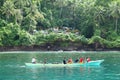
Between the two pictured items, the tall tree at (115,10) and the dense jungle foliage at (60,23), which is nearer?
the dense jungle foliage at (60,23)

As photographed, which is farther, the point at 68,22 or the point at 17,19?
the point at 68,22

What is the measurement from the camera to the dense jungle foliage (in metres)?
115

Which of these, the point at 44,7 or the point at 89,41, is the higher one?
the point at 44,7

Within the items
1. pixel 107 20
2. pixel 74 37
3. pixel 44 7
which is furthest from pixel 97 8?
pixel 44 7

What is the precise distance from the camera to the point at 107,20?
4929 inches

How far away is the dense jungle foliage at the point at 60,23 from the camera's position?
379ft

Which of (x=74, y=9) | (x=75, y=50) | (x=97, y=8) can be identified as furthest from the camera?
(x=74, y=9)

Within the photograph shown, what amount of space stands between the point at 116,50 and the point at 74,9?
26305 mm

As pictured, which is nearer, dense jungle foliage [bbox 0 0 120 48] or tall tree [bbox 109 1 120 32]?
dense jungle foliage [bbox 0 0 120 48]

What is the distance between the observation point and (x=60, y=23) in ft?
431

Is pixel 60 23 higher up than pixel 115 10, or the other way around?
pixel 115 10

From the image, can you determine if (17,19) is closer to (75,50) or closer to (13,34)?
(13,34)

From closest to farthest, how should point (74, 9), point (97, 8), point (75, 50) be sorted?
point (75, 50) < point (97, 8) < point (74, 9)

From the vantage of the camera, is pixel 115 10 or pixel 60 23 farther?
pixel 60 23
